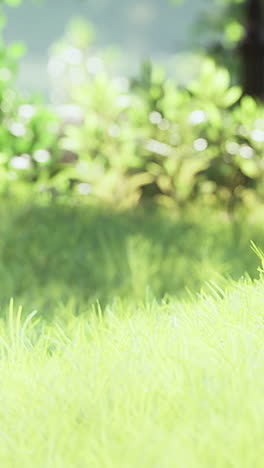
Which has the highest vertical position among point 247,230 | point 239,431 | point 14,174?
point 14,174

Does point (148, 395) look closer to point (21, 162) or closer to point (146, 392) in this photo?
point (146, 392)

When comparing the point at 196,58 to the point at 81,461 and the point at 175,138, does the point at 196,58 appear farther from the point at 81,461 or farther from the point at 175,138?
the point at 81,461

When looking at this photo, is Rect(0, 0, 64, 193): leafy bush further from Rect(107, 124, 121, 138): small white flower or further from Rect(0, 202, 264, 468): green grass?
Rect(0, 202, 264, 468): green grass

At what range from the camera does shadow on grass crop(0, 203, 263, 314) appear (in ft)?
18.3

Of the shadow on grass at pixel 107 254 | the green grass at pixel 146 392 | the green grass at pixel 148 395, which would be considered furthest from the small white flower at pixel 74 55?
the green grass at pixel 148 395

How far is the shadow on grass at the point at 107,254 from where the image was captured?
5570 millimetres

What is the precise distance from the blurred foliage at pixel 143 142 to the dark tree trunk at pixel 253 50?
9.47 feet

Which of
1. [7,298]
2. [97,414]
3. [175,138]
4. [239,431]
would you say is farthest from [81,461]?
[175,138]

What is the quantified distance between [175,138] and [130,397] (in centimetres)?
537

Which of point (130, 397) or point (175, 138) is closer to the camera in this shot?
point (130, 397)

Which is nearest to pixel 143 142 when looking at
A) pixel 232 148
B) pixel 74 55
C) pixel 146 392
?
pixel 232 148

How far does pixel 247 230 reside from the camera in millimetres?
6758

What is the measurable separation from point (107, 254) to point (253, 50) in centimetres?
561

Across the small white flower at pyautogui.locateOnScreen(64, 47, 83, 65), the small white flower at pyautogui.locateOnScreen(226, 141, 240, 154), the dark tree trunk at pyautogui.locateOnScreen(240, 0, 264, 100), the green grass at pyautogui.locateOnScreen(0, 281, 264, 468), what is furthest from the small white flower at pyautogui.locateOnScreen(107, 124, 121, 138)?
the small white flower at pyautogui.locateOnScreen(64, 47, 83, 65)
